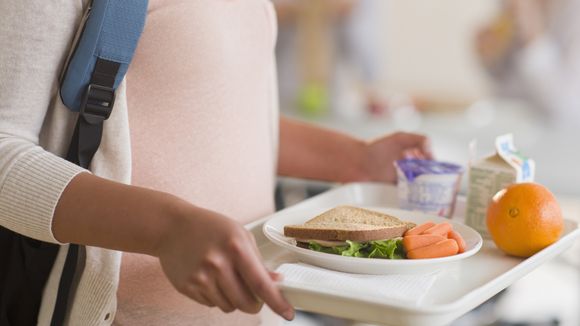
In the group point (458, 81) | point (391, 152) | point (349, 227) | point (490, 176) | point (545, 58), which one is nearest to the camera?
point (349, 227)

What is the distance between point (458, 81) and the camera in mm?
5070

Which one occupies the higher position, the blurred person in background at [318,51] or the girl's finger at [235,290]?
the girl's finger at [235,290]

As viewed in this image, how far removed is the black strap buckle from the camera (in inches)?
37.9

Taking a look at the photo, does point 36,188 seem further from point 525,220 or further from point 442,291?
point 525,220

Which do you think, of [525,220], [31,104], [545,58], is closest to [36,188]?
[31,104]

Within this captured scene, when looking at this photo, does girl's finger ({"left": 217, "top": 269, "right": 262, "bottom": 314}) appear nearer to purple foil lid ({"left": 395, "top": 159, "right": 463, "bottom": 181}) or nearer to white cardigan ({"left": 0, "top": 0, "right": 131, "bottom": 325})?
white cardigan ({"left": 0, "top": 0, "right": 131, "bottom": 325})

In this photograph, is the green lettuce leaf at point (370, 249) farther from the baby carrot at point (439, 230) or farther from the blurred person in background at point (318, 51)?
the blurred person in background at point (318, 51)

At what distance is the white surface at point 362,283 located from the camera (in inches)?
33.1

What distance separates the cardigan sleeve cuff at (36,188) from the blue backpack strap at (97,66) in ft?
0.22

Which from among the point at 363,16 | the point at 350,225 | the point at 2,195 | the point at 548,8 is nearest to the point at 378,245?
the point at 350,225

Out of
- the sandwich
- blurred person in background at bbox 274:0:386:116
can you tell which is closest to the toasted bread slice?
the sandwich

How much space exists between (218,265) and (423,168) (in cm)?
57

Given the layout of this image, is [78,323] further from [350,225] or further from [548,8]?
[548,8]

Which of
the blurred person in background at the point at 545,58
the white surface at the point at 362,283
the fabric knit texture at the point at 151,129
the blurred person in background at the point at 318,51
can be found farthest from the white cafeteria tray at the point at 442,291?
the blurred person in background at the point at 318,51
